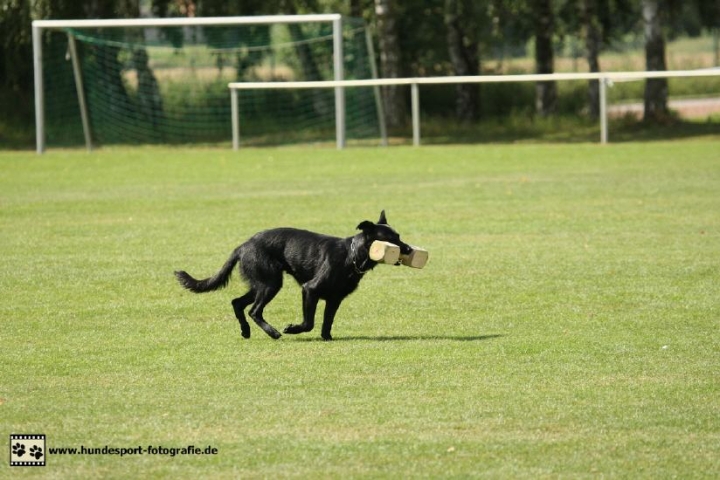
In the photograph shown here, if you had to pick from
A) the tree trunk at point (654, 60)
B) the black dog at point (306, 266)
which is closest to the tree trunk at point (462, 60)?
the tree trunk at point (654, 60)

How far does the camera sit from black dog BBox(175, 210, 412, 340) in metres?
8.10

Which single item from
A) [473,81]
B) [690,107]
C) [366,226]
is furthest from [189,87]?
[366,226]

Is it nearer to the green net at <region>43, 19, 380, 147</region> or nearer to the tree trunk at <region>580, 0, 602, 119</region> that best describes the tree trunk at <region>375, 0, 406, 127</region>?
the green net at <region>43, 19, 380, 147</region>

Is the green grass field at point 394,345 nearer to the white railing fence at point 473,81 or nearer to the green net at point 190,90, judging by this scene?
the white railing fence at point 473,81

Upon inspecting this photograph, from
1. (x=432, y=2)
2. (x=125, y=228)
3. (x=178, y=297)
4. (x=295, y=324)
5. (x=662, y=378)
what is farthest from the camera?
(x=432, y=2)

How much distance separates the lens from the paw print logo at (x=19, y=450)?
5.68 m

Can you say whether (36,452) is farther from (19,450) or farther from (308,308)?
(308,308)

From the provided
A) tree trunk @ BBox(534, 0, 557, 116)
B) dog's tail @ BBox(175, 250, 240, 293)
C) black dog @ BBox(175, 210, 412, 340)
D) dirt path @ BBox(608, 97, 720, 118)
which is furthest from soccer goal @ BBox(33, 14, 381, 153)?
black dog @ BBox(175, 210, 412, 340)

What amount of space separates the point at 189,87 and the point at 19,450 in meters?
26.4

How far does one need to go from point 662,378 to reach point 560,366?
61 centimetres

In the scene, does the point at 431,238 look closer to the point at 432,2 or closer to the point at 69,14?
the point at 69,14

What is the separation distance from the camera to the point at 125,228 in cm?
1498

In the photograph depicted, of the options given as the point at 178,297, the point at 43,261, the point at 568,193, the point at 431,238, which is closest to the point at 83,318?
the point at 178,297

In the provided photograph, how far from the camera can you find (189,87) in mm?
31578
